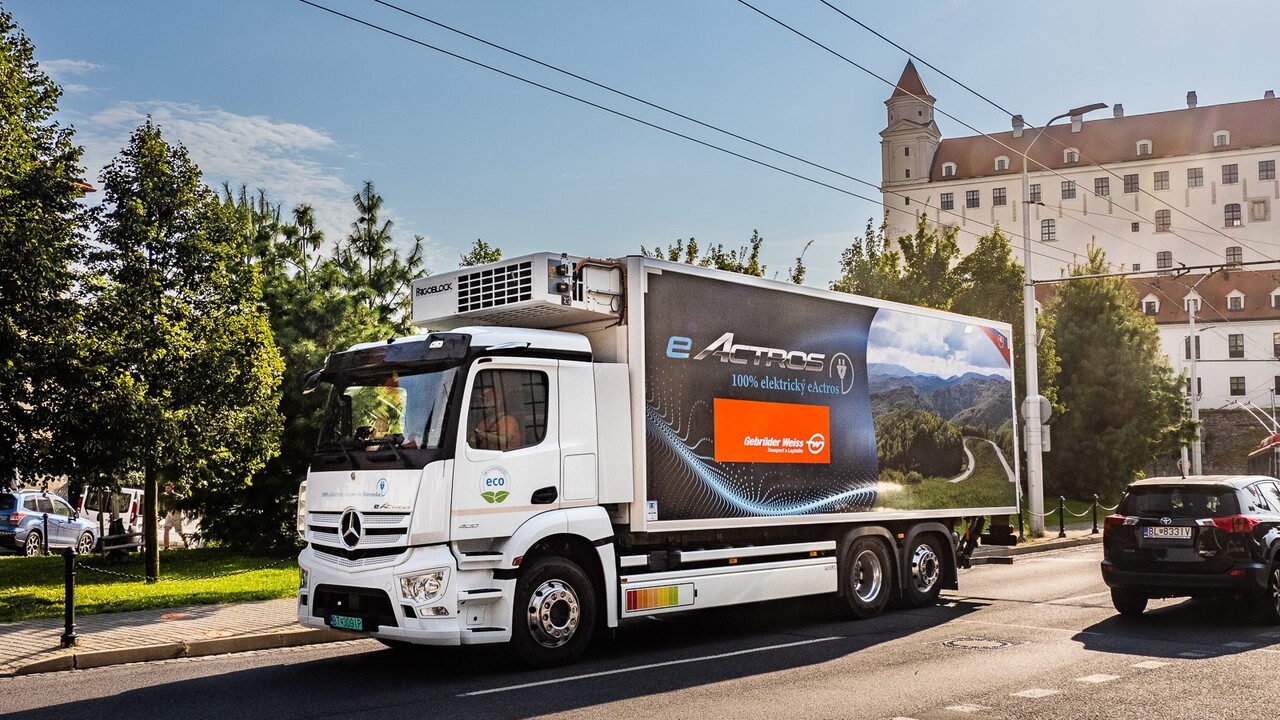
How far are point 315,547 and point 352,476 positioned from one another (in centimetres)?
87

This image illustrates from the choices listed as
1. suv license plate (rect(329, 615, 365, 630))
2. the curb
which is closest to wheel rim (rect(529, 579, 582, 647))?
suv license plate (rect(329, 615, 365, 630))

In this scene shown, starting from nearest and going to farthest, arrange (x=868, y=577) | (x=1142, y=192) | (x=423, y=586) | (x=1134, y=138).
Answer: (x=423, y=586) → (x=868, y=577) → (x=1142, y=192) → (x=1134, y=138)

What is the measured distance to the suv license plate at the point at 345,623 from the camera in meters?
9.39

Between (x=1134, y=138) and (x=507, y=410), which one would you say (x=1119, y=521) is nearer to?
(x=507, y=410)

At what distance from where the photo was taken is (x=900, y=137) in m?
106

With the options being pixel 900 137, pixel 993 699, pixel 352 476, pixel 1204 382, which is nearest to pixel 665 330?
pixel 352 476

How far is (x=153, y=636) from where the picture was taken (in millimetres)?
11273

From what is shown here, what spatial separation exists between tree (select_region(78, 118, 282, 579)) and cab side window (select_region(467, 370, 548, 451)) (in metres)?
8.19

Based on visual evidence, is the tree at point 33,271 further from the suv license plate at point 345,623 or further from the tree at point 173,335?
the suv license plate at point 345,623

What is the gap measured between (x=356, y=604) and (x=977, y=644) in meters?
5.80

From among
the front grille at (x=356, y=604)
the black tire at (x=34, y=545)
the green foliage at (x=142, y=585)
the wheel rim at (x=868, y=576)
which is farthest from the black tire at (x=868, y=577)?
the black tire at (x=34, y=545)

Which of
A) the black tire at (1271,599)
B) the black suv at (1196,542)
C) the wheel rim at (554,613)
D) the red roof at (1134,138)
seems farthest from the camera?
the red roof at (1134,138)

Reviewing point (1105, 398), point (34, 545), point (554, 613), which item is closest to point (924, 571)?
point (554, 613)

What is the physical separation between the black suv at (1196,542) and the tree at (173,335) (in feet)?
40.2
